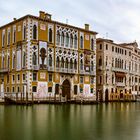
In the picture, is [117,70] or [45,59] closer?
[45,59]

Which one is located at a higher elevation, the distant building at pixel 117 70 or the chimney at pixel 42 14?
the chimney at pixel 42 14

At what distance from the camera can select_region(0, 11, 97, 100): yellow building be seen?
36281 mm

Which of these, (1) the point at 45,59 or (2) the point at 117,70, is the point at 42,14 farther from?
(2) the point at 117,70

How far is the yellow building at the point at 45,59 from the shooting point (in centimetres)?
3628

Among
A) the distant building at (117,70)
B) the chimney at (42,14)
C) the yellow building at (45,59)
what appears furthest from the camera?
the distant building at (117,70)

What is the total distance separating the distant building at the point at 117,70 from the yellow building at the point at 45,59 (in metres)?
4.80

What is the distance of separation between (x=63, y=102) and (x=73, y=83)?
4.72m

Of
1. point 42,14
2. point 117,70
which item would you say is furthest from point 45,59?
point 117,70

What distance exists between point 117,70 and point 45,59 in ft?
56.1

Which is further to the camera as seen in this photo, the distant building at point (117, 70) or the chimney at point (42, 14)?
the distant building at point (117, 70)

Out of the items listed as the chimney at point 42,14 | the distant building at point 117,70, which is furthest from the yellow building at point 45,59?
the distant building at point 117,70

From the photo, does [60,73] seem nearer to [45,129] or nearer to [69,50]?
[69,50]

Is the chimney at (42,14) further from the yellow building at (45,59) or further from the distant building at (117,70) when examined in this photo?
the distant building at (117,70)

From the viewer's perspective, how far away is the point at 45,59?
37438 millimetres
